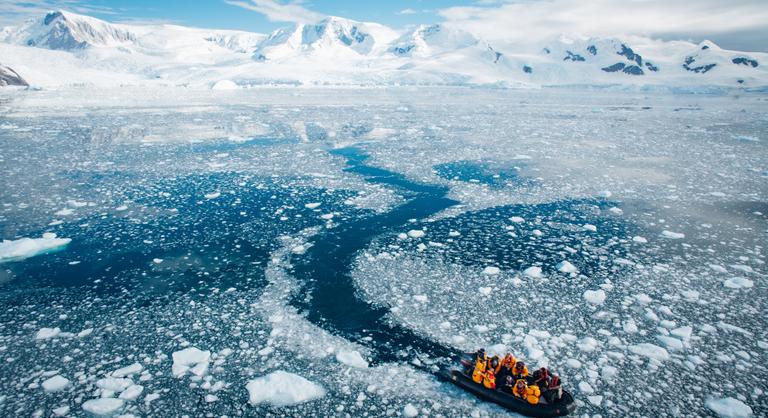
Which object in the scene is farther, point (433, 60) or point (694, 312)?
point (433, 60)

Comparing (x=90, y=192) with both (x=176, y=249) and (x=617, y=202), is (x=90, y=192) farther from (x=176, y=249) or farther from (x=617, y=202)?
(x=617, y=202)

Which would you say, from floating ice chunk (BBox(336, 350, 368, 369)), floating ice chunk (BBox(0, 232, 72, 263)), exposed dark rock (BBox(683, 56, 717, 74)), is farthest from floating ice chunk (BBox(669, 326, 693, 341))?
exposed dark rock (BBox(683, 56, 717, 74))

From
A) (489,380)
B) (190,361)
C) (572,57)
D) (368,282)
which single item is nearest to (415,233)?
(368,282)

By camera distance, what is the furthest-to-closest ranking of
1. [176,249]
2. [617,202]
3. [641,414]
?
1. [617,202]
2. [176,249]
3. [641,414]

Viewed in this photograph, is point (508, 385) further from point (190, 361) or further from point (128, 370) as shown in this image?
point (128, 370)

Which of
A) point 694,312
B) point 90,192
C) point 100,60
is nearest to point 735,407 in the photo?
point 694,312

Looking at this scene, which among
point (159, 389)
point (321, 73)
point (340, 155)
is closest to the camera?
point (159, 389)
